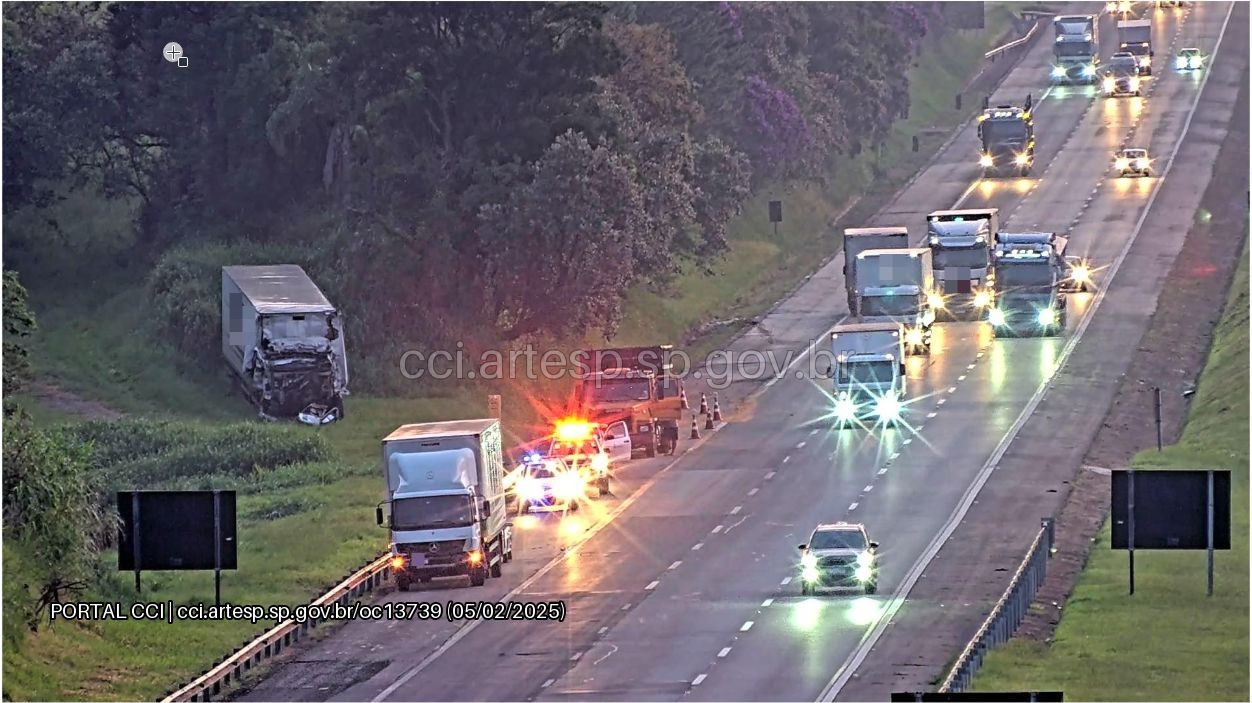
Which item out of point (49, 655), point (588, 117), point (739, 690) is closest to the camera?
point (739, 690)

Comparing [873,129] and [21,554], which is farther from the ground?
[873,129]

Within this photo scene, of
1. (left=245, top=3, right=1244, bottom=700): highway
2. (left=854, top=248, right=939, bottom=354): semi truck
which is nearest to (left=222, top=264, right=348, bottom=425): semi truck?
Answer: (left=245, top=3, right=1244, bottom=700): highway

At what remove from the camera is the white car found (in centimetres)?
4844

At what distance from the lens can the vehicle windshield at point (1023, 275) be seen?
80.2m

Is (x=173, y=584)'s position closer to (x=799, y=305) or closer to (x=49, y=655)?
(x=49, y=655)

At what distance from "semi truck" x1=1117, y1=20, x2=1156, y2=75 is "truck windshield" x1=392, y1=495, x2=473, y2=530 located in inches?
4152

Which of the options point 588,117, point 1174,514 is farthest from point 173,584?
point 588,117

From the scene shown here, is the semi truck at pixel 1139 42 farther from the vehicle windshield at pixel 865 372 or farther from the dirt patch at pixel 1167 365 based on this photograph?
the vehicle windshield at pixel 865 372

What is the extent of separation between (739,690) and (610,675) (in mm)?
2715

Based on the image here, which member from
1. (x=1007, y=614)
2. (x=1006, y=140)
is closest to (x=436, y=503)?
(x=1007, y=614)

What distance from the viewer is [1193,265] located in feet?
321

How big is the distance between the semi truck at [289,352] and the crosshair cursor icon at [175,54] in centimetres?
1822

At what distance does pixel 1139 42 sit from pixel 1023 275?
70466 mm

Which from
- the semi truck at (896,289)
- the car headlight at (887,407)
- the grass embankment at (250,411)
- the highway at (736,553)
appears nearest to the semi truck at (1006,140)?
the grass embankment at (250,411)
